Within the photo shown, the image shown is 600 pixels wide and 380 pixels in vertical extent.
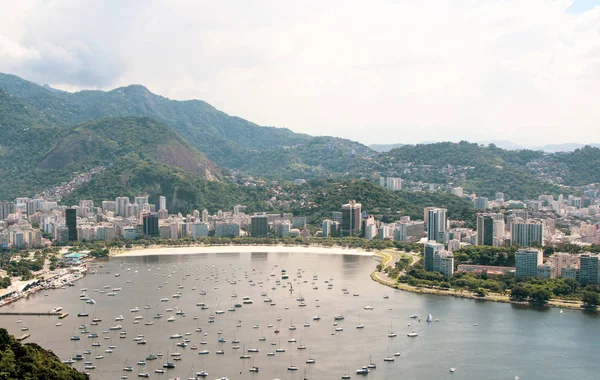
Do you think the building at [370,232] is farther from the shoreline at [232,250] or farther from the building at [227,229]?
the building at [227,229]

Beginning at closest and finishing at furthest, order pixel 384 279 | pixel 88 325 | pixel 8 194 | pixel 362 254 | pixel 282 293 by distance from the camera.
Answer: pixel 88 325, pixel 282 293, pixel 384 279, pixel 362 254, pixel 8 194

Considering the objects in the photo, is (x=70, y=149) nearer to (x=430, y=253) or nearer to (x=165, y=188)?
(x=165, y=188)

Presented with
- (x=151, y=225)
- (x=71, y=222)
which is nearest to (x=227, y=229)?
(x=151, y=225)

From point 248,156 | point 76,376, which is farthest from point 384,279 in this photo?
point 248,156

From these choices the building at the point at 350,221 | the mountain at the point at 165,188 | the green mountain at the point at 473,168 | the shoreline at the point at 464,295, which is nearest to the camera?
the shoreline at the point at 464,295

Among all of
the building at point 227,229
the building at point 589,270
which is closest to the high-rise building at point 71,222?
the building at point 227,229

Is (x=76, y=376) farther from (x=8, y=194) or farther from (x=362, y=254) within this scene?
(x=8, y=194)

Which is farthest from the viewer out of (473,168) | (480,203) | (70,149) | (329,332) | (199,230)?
(473,168)
